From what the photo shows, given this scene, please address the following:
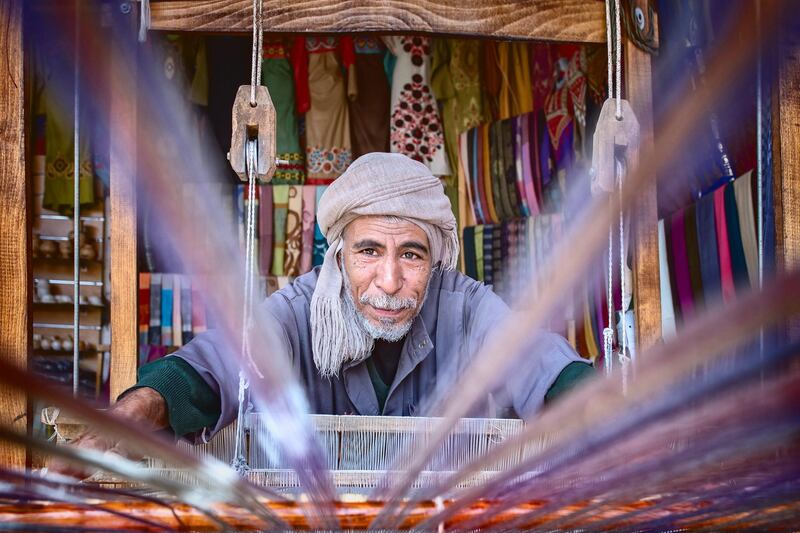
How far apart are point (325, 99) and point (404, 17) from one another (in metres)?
2.08

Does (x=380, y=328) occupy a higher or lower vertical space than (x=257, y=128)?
lower

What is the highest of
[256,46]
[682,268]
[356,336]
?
[256,46]

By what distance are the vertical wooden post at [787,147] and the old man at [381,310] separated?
24.9 inches

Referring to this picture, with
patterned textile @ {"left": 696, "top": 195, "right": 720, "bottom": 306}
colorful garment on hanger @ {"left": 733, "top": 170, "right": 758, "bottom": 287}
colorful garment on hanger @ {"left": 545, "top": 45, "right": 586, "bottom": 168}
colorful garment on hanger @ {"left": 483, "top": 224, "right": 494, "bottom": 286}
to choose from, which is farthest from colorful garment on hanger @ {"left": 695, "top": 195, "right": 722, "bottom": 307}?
colorful garment on hanger @ {"left": 483, "top": 224, "right": 494, "bottom": 286}

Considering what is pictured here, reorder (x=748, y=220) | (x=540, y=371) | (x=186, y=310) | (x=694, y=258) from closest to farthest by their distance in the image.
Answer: (x=540, y=371) → (x=748, y=220) → (x=694, y=258) → (x=186, y=310)

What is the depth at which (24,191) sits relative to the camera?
1.77 m

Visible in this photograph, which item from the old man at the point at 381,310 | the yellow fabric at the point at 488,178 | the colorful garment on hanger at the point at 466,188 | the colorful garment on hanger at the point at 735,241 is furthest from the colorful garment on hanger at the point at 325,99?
the colorful garment on hanger at the point at 735,241

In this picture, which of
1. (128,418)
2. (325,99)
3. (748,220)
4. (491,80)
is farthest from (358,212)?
(491,80)

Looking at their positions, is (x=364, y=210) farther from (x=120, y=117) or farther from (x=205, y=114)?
(x=205, y=114)

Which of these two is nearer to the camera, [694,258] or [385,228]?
[385,228]

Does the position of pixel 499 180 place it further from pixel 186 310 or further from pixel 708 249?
pixel 186 310

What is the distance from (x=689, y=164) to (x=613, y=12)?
1.30 metres

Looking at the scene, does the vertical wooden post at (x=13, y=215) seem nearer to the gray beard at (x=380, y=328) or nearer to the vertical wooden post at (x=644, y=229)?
the gray beard at (x=380, y=328)

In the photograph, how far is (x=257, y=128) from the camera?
67.8 inches
